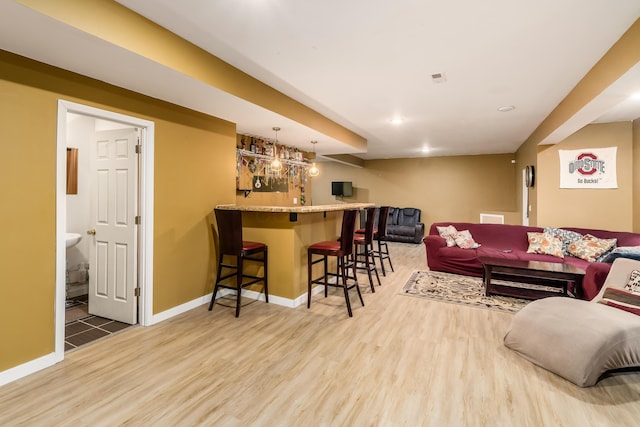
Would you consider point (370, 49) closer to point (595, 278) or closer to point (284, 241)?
point (284, 241)

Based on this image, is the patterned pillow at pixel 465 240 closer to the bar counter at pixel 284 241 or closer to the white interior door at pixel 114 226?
the bar counter at pixel 284 241

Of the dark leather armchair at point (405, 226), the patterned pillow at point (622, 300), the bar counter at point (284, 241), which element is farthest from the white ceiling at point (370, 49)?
the dark leather armchair at point (405, 226)

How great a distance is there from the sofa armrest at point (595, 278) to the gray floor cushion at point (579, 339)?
0.96 m

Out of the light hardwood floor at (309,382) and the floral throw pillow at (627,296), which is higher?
the floral throw pillow at (627,296)

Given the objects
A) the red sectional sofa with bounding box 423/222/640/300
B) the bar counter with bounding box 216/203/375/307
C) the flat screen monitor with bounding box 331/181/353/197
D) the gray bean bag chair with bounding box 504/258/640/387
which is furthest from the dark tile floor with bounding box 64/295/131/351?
the flat screen monitor with bounding box 331/181/353/197

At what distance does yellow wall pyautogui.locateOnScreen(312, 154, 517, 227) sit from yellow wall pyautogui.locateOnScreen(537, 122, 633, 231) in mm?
2508

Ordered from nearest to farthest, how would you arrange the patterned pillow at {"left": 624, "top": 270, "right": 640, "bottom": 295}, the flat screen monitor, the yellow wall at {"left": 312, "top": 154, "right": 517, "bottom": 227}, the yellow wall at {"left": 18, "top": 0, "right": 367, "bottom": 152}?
the yellow wall at {"left": 18, "top": 0, "right": 367, "bottom": 152}
the patterned pillow at {"left": 624, "top": 270, "right": 640, "bottom": 295}
the yellow wall at {"left": 312, "top": 154, "right": 517, "bottom": 227}
the flat screen monitor

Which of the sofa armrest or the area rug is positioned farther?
the area rug

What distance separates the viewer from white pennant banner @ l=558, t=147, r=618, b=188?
15.5ft

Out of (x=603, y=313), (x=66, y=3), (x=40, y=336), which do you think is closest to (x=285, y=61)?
(x=66, y=3)

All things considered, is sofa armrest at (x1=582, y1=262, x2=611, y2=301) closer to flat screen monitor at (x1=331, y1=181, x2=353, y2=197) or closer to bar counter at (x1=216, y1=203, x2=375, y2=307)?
bar counter at (x1=216, y1=203, x2=375, y2=307)

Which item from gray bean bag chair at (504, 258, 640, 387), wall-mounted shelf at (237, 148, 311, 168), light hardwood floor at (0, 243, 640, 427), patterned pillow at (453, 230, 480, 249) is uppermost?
wall-mounted shelf at (237, 148, 311, 168)

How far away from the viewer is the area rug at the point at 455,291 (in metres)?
3.63

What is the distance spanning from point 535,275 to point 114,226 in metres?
4.71
